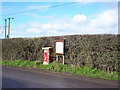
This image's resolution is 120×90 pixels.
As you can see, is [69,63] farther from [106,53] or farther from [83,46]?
[106,53]

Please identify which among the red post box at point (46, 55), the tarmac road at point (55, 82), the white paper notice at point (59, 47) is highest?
the white paper notice at point (59, 47)

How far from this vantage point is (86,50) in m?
8.50

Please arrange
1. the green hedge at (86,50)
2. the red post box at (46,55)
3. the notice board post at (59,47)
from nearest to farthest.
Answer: the green hedge at (86,50) < the notice board post at (59,47) < the red post box at (46,55)

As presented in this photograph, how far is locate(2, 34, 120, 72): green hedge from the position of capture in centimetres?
755

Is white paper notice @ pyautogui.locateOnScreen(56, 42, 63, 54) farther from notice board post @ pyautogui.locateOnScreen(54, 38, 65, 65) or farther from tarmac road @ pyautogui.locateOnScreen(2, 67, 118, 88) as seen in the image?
tarmac road @ pyautogui.locateOnScreen(2, 67, 118, 88)

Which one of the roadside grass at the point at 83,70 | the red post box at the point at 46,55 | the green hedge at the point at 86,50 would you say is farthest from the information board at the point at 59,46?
the roadside grass at the point at 83,70

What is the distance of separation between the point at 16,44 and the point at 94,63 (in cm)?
852

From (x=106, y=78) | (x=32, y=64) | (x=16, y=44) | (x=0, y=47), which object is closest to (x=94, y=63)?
(x=106, y=78)

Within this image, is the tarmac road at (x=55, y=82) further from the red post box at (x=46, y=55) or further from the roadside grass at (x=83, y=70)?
the red post box at (x=46, y=55)

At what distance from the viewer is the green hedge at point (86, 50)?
7551 mm

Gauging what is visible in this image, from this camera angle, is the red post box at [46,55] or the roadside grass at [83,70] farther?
the red post box at [46,55]

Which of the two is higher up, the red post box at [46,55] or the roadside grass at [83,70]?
the red post box at [46,55]

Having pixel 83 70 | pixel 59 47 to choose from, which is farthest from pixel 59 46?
pixel 83 70

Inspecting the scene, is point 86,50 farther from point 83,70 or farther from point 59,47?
point 59,47
